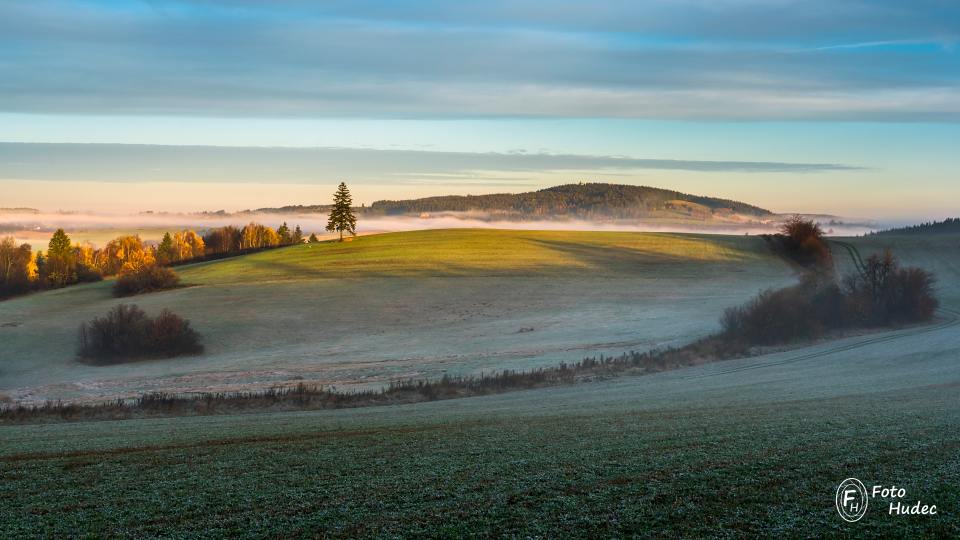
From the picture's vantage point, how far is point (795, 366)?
3756cm

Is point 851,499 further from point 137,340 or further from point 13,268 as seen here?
point 13,268

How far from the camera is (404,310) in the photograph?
59.4 m

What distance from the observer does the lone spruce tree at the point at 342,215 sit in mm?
100625

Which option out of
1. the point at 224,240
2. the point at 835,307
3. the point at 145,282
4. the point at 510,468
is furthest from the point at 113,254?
the point at 510,468

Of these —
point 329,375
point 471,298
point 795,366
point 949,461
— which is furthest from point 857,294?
point 949,461

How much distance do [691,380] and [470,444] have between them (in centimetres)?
1997

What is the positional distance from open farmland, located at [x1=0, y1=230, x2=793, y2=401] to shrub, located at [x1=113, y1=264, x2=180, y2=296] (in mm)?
1730

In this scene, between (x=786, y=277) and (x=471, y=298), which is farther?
(x=786, y=277)

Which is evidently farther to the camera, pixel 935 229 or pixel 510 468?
pixel 935 229

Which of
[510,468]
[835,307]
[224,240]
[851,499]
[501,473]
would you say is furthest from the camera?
[224,240]

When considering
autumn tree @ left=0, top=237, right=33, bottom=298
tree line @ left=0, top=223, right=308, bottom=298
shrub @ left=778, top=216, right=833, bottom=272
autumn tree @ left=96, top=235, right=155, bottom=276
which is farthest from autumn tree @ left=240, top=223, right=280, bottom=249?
shrub @ left=778, top=216, right=833, bottom=272

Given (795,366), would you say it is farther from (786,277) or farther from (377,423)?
(786,277)

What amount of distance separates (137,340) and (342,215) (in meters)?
52.1

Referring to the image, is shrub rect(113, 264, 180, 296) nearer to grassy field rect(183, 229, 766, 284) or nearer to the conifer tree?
grassy field rect(183, 229, 766, 284)
